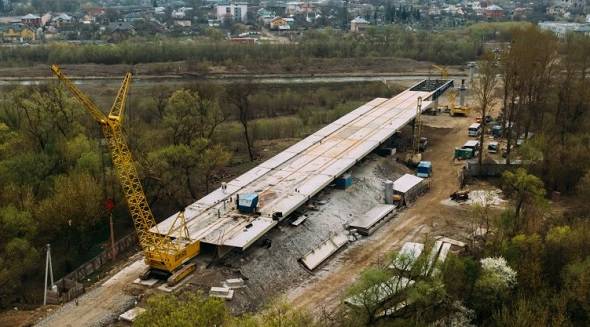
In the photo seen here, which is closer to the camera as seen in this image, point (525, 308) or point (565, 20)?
point (525, 308)

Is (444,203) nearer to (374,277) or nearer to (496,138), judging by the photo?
(496,138)

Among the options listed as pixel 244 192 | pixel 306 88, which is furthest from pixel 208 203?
pixel 306 88

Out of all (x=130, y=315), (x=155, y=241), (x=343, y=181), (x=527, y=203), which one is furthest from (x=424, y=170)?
(x=130, y=315)

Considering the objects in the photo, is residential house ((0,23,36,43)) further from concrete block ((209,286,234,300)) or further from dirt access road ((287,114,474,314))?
concrete block ((209,286,234,300))

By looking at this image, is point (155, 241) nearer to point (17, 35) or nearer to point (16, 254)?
point (16, 254)

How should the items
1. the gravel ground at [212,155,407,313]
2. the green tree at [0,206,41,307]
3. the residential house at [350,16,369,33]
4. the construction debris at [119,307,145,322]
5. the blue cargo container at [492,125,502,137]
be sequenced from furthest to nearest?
the residential house at [350,16,369,33]
the blue cargo container at [492,125,502,137]
the gravel ground at [212,155,407,313]
the green tree at [0,206,41,307]
the construction debris at [119,307,145,322]

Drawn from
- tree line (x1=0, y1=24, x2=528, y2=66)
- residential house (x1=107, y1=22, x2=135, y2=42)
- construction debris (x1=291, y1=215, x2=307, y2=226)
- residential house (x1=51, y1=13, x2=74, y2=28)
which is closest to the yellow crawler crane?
construction debris (x1=291, y1=215, x2=307, y2=226)
